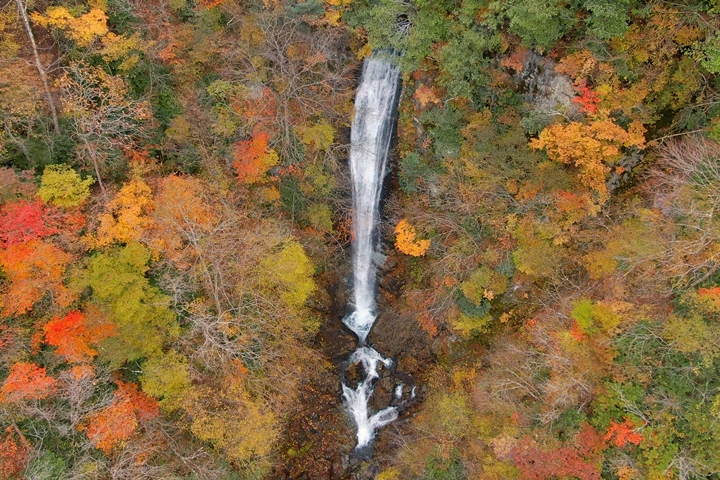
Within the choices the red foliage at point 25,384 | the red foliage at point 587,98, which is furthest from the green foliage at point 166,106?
the red foliage at point 587,98

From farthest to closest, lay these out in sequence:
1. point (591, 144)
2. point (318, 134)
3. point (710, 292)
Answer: point (318, 134) → point (591, 144) → point (710, 292)

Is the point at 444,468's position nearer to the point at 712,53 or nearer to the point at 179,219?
the point at 179,219

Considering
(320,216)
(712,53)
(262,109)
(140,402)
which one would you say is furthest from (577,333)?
(140,402)

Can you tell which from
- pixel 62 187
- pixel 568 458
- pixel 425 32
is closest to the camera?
pixel 568 458

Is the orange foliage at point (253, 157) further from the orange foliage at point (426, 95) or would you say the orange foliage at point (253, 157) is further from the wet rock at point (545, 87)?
the wet rock at point (545, 87)

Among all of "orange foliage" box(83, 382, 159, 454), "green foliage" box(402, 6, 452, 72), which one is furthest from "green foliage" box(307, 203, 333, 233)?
"orange foliage" box(83, 382, 159, 454)

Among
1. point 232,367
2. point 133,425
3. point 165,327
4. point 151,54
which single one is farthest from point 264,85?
point 133,425

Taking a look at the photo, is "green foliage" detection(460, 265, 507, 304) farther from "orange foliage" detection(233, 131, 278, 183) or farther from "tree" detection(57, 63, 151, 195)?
"tree" detection(57, 63, 151, 195)
